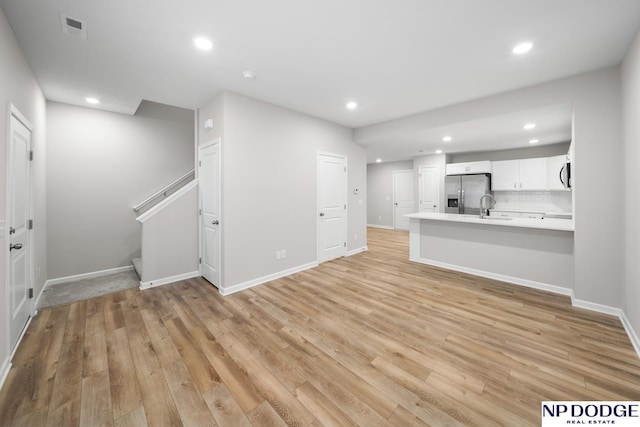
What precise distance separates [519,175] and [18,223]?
894 cm

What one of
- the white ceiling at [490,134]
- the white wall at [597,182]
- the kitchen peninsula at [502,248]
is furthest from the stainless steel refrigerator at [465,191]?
the white wall at [597,182]

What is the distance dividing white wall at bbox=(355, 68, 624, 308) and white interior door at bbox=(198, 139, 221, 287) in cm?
451

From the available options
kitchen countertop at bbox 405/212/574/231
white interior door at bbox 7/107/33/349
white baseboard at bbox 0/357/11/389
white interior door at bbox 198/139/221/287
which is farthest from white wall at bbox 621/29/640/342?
white interior door at bbox 7/107/33/349

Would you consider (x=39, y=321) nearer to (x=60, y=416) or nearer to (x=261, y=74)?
(x=60, y=416)

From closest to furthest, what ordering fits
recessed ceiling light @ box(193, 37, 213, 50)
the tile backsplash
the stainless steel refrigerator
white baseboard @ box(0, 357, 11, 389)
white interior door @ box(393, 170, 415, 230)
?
white baseboard @ box(0, 357, 11, 389)
recessed ceiling light @ box(193, 37, 213, 50)
the tile backsplash
the stainless steel refrigerator
white interior door @ box(393, 170, 415, 230)

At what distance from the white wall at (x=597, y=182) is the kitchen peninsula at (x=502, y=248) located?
35cm

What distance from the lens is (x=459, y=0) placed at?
1.84m

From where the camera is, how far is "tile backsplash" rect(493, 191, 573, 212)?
6.15m

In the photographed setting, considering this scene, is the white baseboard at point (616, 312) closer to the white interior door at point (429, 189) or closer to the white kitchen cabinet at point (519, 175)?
the white kitchen cabinet at point (519, 175)

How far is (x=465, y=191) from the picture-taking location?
22.8 ft

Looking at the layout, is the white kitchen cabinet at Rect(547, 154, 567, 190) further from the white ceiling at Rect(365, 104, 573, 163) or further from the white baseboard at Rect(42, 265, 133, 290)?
the white baseboard at Rect(42, 265, 133, 290)

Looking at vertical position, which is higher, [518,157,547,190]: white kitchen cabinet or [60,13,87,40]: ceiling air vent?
[60,13,87,40]: ceiling air vent

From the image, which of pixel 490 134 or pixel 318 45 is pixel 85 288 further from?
pixel 490 134

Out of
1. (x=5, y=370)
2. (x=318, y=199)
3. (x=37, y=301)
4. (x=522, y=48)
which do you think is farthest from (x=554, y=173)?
(x=37, y=301)
